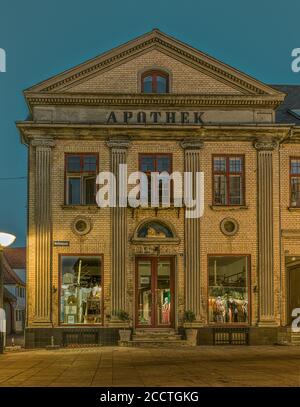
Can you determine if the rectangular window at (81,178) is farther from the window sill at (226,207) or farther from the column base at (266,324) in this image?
the column base at (266,324)

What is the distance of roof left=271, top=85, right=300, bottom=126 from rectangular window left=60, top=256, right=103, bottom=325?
9627 mm

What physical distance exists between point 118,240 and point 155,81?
20.9ft

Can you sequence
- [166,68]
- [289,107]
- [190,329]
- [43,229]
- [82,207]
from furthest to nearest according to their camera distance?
[289,107] → [166,68] → [82,207] → [43,229] → [190,329]

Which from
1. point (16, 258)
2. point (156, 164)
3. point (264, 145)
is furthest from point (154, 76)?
point (16, 258)

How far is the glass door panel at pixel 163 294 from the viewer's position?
1187 inches

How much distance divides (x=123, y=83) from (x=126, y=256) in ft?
21.8

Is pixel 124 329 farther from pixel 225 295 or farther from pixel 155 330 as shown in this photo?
pixel 225 295

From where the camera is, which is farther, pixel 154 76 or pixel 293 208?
pixel 154 76

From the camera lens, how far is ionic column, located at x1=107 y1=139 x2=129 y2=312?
2962cm

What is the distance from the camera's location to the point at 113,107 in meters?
30.4

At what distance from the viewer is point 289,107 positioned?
34125 millimetres

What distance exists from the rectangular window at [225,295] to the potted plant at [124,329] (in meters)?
3.20
